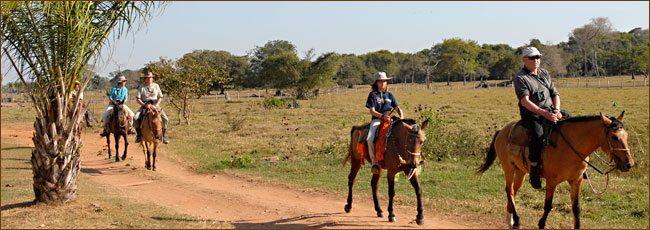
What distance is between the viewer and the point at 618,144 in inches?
252

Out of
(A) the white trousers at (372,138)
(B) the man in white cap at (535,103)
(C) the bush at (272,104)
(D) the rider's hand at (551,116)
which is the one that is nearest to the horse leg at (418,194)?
(A) the white trousers at (372,138)

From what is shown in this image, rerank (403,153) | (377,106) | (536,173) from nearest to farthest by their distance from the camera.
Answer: (536,173) < (403,153) < (377,106)

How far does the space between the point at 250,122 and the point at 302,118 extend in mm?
3107

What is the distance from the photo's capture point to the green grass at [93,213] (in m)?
7.52

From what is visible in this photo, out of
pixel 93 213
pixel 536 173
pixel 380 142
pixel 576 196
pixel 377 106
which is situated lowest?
pixel 93 213

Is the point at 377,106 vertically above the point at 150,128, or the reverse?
the point at 377,106

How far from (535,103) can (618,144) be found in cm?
134

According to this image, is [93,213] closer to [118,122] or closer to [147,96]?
[147,96]

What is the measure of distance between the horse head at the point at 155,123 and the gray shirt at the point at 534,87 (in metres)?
9.84

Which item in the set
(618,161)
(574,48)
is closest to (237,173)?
(618,161)

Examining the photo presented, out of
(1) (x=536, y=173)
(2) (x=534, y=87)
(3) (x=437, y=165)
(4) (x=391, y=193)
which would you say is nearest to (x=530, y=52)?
(2) (x=534, y=87)

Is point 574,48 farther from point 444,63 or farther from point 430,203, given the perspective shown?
point 430,203

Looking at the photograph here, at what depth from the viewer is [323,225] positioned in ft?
26.9

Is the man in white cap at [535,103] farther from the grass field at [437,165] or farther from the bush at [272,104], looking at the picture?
the bush at [272,104]
